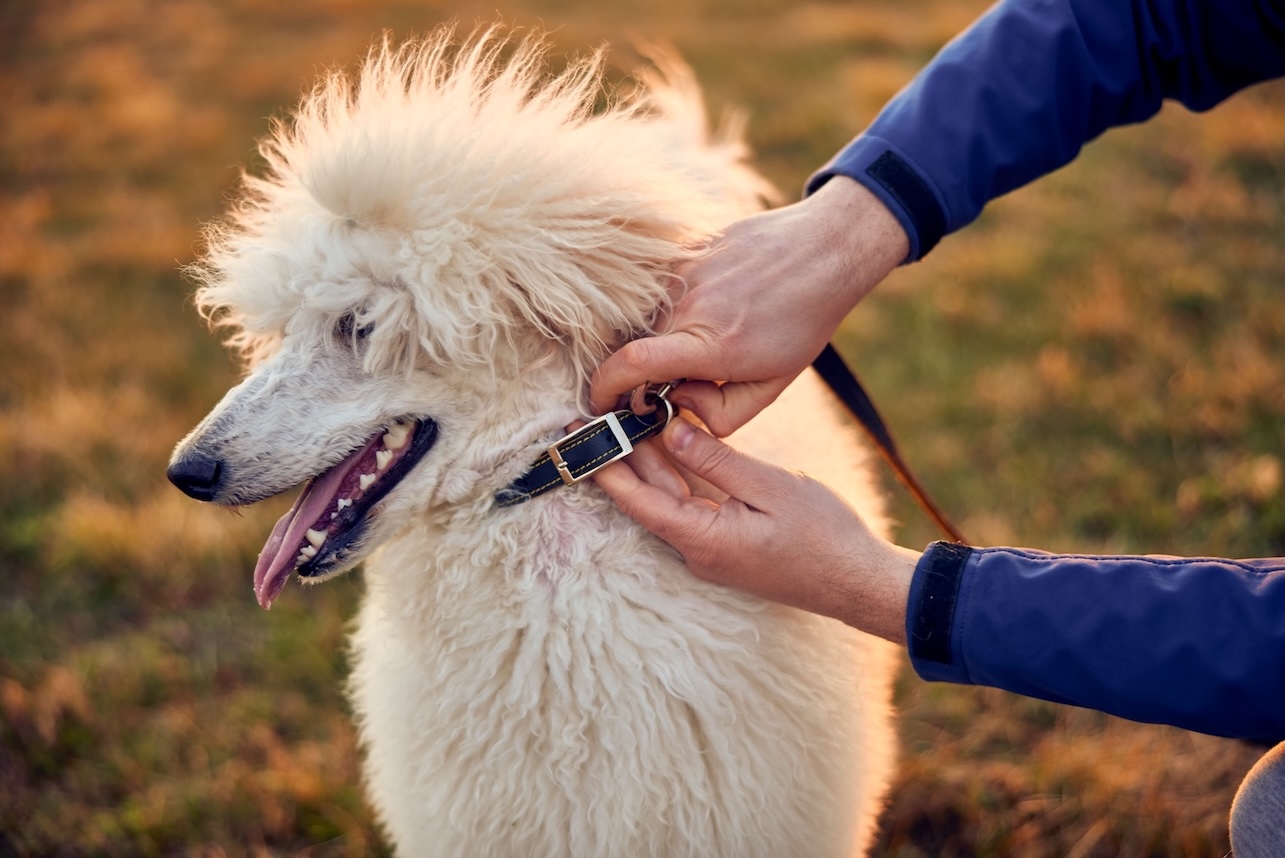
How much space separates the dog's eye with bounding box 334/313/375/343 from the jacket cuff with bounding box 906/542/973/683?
3.11 ft

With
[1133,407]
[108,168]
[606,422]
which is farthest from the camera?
[108,168]

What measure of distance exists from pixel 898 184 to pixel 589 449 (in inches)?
29.3

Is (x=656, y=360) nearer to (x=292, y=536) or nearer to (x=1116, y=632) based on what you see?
(x=292, y=536)

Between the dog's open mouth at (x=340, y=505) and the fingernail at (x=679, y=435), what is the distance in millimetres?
387

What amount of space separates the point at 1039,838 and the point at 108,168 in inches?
261

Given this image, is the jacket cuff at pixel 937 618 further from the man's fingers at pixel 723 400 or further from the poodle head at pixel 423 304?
the poodle head at pixel 423 304

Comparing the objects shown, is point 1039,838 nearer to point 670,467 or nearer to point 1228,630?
point 1228,630

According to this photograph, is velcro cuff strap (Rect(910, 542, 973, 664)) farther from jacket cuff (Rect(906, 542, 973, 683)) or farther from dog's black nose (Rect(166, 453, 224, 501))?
dog's black nose (Rect(166, 453, 224, 501))

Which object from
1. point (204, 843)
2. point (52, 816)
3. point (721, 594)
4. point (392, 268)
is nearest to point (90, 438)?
point (52, 816)

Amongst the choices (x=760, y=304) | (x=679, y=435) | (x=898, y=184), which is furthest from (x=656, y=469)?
(x=898, y=184)

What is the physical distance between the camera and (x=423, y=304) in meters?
1.57

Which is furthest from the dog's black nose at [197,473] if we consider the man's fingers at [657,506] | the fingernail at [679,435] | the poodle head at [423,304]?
the fingernail at [679,435]

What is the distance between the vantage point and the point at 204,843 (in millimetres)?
2395

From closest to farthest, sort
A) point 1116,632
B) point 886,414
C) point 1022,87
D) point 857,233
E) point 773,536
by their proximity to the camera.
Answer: point 1116,632 < point 773,536 < point 857,233 < point 1022,87 < point 886,414
